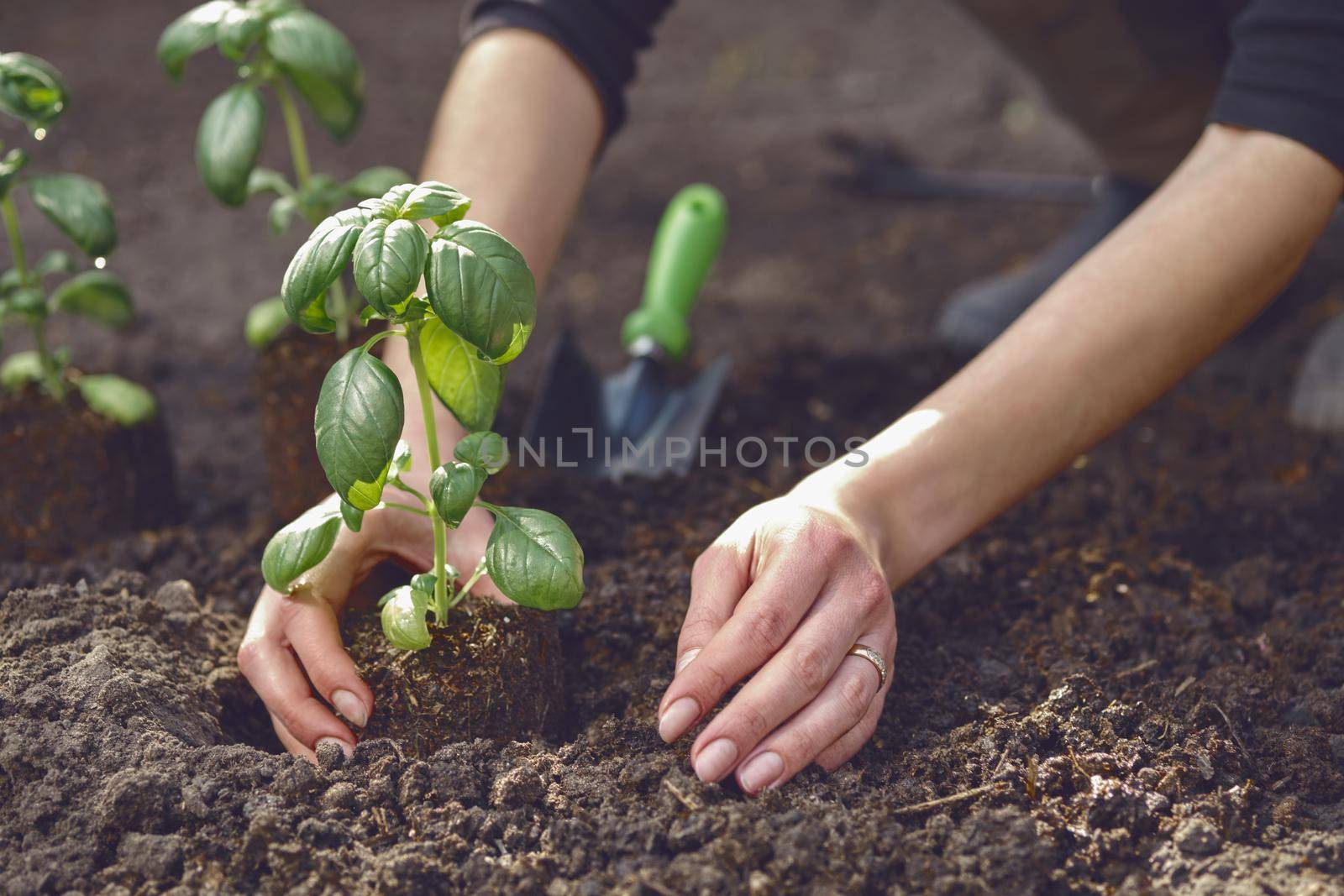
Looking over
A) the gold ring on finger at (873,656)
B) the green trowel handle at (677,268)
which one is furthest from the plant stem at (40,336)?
the gold ring on finger at (873,656)

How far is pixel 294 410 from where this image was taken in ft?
5.72

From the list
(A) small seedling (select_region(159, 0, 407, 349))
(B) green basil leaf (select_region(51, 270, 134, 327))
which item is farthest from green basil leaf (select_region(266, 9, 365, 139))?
(B) green basil leaf (select_region(51, 270, 134, 327))

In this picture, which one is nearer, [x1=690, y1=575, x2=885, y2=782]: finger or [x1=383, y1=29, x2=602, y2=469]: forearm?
[x1=690, y1=575, x2=885, y2=782]: finger

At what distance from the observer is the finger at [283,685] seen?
4.02 feet

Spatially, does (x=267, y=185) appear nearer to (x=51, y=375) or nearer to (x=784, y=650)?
(x=51, y=375)

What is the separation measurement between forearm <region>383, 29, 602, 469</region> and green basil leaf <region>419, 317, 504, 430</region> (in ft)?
1.40

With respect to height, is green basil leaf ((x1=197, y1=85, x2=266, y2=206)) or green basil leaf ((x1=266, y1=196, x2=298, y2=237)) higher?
green basil leaf ((x1=197, y1=85, x2=266, y2=206))

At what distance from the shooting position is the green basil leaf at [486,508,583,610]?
112 cm

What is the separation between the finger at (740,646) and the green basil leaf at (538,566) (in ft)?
0.47

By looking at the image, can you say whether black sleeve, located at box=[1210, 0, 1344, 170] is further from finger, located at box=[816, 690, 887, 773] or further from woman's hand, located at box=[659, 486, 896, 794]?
finger, located at box=[816, 690, 887, 773]

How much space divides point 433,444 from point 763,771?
1.59 feet

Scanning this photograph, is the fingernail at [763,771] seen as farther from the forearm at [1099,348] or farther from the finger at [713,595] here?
the forearm at [1099,348]

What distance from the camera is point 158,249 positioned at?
301 centimetres

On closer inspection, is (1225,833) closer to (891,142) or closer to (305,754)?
(305,754)
